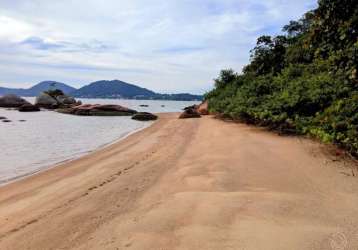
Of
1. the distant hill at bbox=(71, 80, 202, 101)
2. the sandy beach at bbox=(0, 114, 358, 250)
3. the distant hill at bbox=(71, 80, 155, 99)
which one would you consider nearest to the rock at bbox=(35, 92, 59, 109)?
the sandy beach at bbox=(0, 114, 358, 250)

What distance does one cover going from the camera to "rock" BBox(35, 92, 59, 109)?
53.9 metres

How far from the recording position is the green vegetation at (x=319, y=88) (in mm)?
5254

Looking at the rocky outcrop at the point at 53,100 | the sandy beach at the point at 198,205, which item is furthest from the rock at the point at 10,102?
the sandy beach at the point at 198,205

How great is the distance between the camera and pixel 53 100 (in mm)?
56375

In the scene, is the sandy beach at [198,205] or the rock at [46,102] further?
the rock at [46,102]

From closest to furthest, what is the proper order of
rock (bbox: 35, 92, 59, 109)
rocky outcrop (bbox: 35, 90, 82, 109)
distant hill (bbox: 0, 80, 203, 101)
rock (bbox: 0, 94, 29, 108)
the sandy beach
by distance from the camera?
the sandy beach, rock (bbox: 35, 92, 59, 109), rocky outcrop (bbox: 35, 90, 82, 109), rock (bbox: 0, 94, 29, 108), distant hill (bbox: 0, 80, 203, 101)

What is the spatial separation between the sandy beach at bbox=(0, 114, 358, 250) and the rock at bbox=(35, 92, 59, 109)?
151ft

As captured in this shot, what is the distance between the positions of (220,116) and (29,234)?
20360 millimetres

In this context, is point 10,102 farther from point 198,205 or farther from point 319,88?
point 198,205

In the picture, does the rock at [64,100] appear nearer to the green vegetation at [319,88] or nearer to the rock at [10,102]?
the rock at [10,102]

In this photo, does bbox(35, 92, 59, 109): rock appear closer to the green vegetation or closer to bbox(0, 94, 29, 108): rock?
bbox(0, 94, 29, 108): rock

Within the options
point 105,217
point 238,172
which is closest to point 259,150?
point 238,172

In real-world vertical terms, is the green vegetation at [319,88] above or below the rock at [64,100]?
above

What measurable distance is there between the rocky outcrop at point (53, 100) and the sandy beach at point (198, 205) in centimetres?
4632
